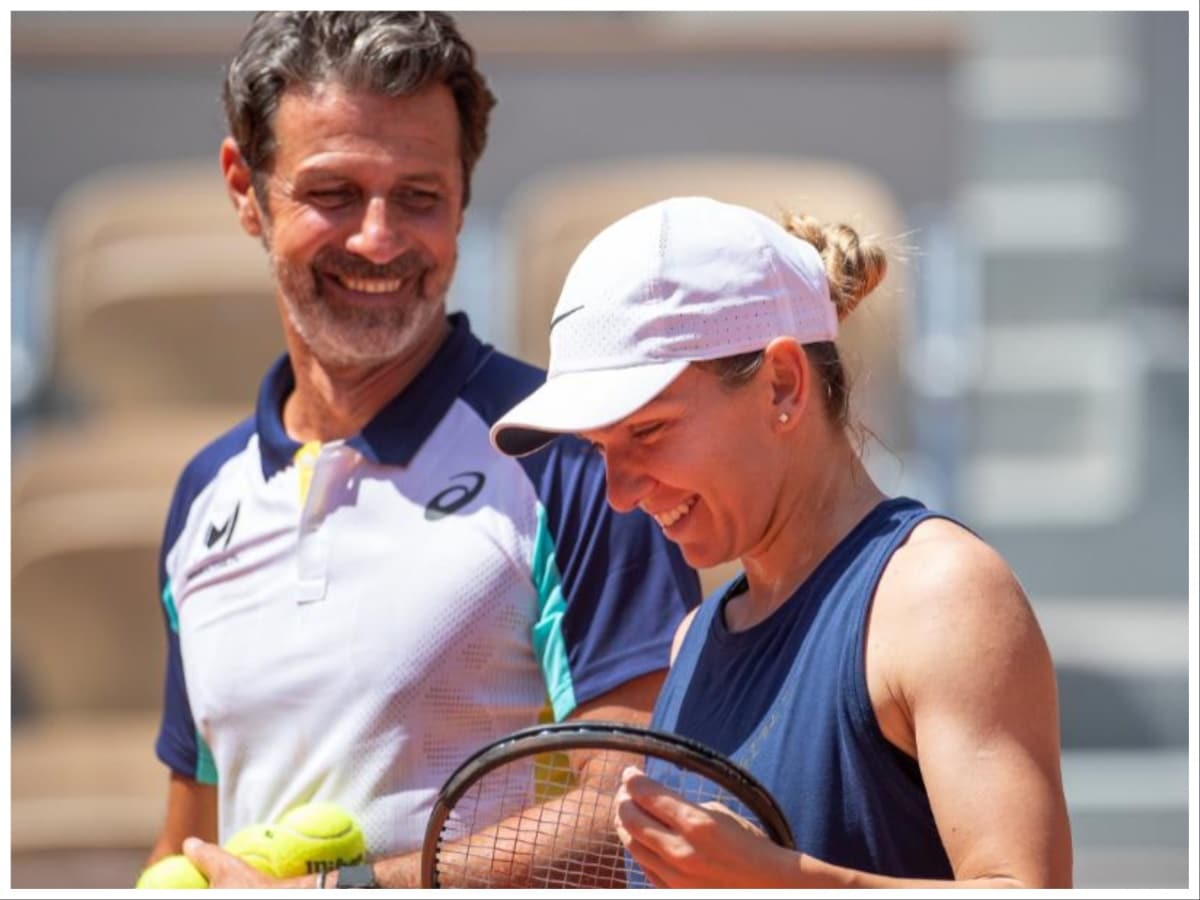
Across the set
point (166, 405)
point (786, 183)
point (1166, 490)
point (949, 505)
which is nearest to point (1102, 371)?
point (1166, 490)

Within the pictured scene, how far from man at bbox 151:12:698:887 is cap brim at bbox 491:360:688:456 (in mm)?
468

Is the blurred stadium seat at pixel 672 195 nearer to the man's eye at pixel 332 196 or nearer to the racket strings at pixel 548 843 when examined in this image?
the man's eye at pixel 332 196

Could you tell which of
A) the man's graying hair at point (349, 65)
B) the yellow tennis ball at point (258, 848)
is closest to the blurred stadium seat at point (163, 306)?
the man's graying hair at point (349, 65)

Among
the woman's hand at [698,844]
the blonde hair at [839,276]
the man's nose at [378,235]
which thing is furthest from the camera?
the man's nose at [378,235]

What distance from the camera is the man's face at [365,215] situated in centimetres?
237

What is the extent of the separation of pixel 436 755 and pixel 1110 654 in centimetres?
410

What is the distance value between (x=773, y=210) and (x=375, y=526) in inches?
134

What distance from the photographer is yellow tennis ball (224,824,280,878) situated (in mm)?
2215

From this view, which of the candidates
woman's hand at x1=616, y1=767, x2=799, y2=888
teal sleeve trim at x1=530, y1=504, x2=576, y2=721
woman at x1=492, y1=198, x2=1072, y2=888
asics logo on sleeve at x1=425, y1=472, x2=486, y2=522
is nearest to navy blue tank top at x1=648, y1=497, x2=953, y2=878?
woman at x1=492, y1=198, x2=1072, y2=888

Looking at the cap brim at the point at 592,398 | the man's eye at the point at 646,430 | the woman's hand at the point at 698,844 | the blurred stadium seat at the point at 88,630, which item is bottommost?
the blurred stadium seat at the point at 88,630

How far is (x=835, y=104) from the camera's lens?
6863 mm

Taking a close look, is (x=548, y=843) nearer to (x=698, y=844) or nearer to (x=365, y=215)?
(x=698, y=844)

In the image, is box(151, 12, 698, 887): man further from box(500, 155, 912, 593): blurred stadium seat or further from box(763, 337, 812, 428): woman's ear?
box(500, 155, 912, 593): blurred stadium seat

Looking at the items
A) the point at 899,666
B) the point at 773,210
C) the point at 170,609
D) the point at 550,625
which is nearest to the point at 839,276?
the point at 899,666
